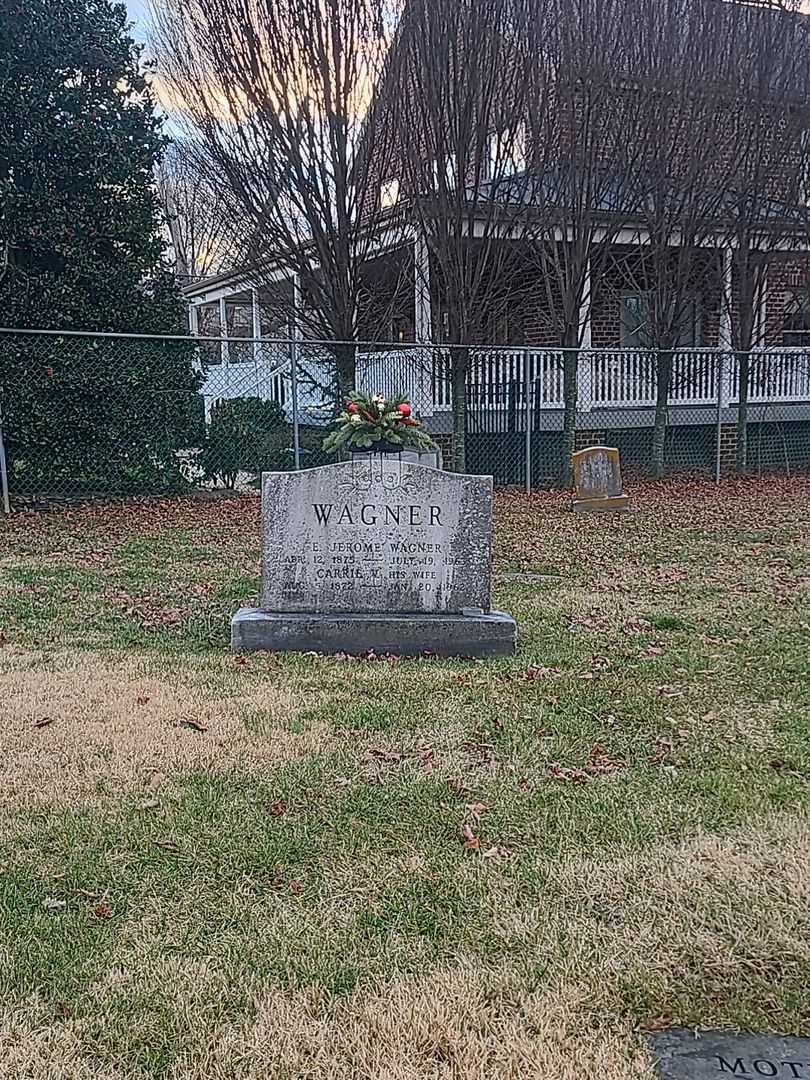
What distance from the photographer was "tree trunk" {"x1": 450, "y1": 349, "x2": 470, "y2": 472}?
43.1ft

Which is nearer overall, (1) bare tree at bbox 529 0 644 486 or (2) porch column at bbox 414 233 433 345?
(1) bare tree at bbox 529 0 644 486

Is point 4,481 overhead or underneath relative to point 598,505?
overhead

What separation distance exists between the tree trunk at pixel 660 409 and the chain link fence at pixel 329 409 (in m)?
0.03

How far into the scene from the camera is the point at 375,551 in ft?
17.4

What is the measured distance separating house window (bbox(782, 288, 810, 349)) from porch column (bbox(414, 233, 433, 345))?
621 centimetres

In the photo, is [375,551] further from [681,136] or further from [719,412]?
[719,412]

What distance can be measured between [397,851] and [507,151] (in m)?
11.8

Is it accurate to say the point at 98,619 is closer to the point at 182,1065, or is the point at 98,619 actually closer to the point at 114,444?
the point at 182,1065

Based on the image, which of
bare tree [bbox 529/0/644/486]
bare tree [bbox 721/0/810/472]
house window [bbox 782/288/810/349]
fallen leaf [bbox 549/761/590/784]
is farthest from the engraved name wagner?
house window [bbox 782/288/810/349]

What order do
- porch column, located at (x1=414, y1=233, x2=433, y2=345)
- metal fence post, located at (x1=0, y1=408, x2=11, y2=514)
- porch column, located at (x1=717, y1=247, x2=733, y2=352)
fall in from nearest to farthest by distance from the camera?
metal fence post, located at (x1=0, y1=408, x2=11, y2=514) < porch column, located at (x1=414, y1=233, x2=433, y2=345) < porch column, located at (x1=717, y1=247, x2=733, y2=352)

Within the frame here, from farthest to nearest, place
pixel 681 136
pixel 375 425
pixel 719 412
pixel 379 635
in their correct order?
pixel 719 412
pixel 681 136
pixel 375 425
pixel 379 635

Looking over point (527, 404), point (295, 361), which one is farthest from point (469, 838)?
point (527, 404)

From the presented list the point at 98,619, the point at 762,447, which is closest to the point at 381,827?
the point at 98,619

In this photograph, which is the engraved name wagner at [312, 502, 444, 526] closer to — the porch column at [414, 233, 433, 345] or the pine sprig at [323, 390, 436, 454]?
the pine sprig at [323, 390, 436, 454]
